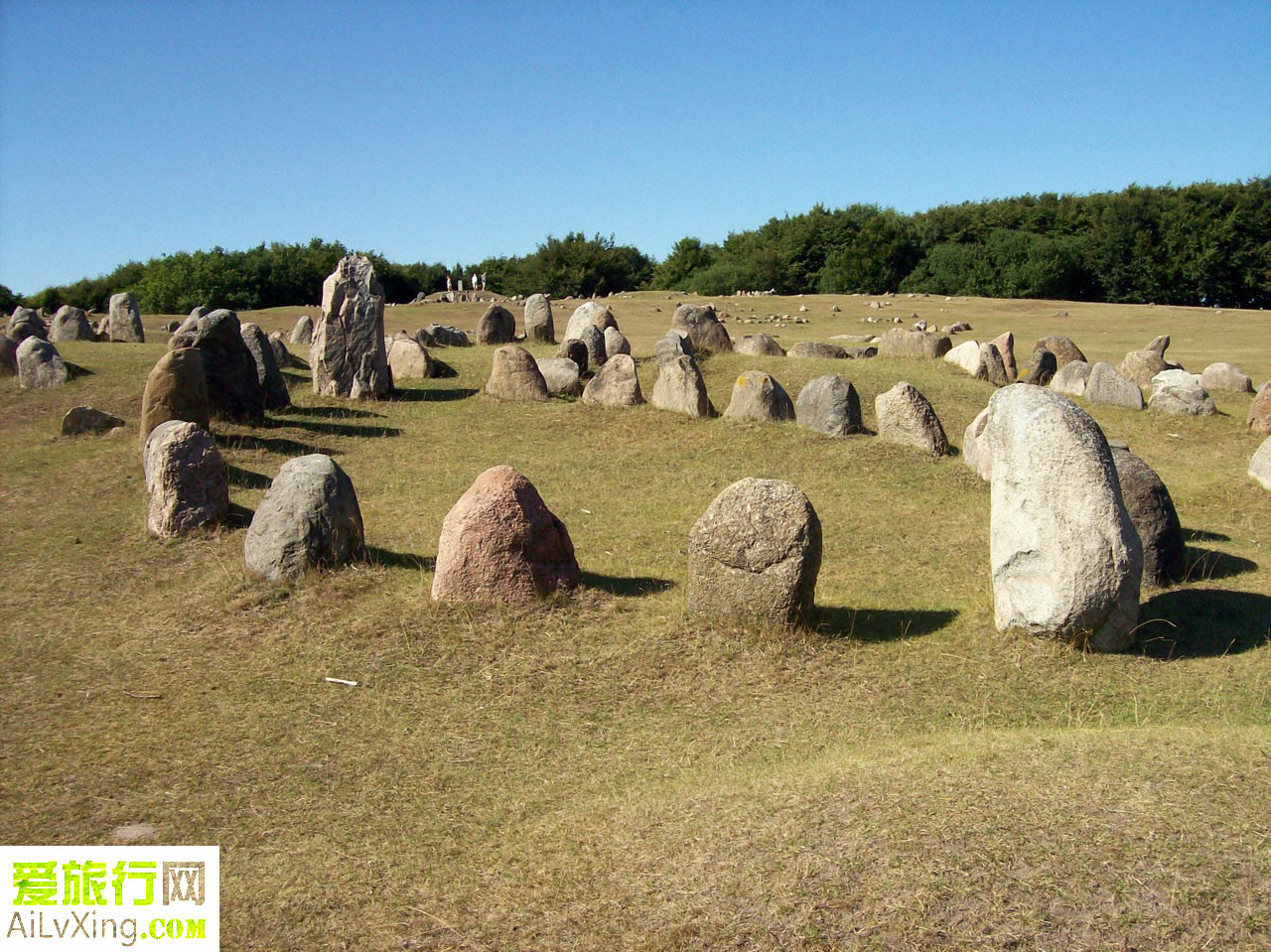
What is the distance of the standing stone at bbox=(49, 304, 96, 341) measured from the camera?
25188mm

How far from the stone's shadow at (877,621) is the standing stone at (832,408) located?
677 centimetres

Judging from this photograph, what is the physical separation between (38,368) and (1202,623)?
1860cm

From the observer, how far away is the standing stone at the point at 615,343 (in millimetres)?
21891

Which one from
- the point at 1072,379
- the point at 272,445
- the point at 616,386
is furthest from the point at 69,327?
the point at 1072,379

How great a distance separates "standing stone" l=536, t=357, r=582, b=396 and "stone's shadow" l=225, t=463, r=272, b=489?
669 cm

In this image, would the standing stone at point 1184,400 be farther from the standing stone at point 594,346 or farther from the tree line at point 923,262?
the tree line at point 923,262

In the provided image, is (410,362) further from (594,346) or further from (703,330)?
(703,330)

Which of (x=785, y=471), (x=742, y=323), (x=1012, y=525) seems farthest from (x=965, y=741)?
(x=742, y=323)

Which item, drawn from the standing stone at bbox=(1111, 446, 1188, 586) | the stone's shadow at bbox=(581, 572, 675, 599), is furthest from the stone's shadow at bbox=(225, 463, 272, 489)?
the standing stone at bbox=(1111, 446, 1188, 586)

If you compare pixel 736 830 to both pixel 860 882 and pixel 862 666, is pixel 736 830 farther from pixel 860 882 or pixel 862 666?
pixel 862 666

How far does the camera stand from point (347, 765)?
646 cm

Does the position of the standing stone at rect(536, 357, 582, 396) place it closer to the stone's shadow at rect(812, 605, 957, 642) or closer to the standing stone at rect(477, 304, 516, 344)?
the standing stone at rect(477, 304, 516, 344)

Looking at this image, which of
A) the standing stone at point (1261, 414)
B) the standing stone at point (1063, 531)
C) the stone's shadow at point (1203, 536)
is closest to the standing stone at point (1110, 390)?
the standing stone at point (1261, 414)

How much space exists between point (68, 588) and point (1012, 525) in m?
8.43
